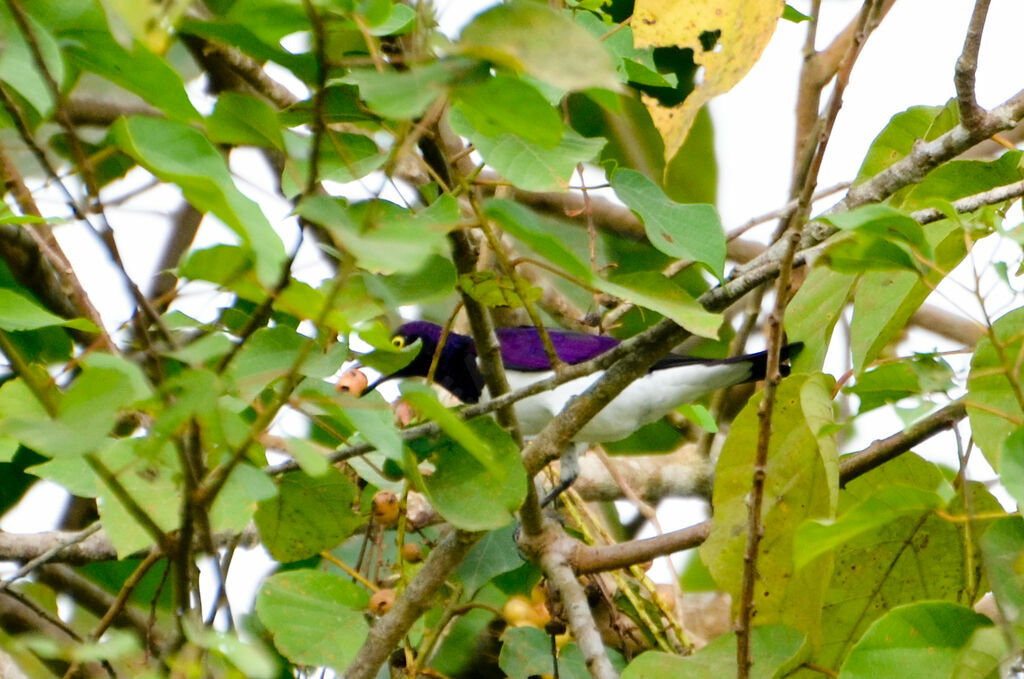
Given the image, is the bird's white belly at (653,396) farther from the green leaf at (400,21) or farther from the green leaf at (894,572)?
the green leaf at (400,21)

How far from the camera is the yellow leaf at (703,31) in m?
1.67

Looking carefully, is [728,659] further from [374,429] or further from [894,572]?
[374,429]

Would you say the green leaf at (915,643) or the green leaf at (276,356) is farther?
the green leaf at (915,643)

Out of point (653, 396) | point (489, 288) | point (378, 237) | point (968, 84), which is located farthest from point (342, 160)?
point (653, 396)

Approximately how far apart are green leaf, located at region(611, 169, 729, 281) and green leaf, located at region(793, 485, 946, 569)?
35 cm

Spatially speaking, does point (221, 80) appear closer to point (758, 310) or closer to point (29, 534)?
point (29, 534)

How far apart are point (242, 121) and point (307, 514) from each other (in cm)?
111

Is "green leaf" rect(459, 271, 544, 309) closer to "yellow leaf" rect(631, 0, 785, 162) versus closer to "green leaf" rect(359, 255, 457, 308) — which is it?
"green leaf" rect(359, 255, 457, 308)

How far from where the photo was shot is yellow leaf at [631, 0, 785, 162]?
1668 mm

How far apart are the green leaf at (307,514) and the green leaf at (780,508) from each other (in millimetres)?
648

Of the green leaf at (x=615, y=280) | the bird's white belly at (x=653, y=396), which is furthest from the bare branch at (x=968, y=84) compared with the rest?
the bird's white belly at (x=653, y=396)

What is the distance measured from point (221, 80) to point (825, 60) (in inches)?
74.6

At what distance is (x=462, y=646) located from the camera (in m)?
2.65

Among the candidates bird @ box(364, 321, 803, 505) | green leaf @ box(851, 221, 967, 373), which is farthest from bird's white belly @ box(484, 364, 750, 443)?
green leaf @ box(851, 221, 967, 373)
